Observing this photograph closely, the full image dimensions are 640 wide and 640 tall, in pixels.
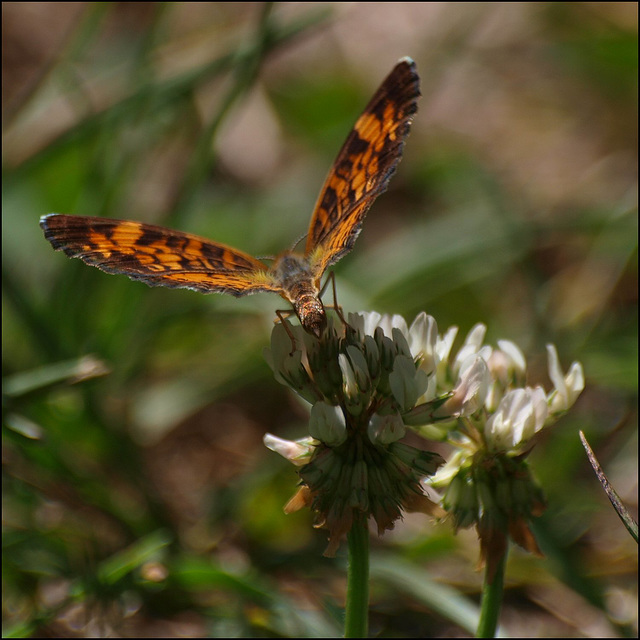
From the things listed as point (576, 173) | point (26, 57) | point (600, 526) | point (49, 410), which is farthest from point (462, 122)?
point (49, 410)

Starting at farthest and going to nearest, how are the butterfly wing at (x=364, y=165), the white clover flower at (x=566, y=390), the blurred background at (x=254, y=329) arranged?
the blurred background at (x=254, y=329) < the butterfly wing at (x=364, y=165) < the white clover flower at (x=566, y=390)

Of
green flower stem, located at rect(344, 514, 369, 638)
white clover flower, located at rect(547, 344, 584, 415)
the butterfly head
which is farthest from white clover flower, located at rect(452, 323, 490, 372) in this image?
green flower stem, located at rect(344, 514, 369, 638)

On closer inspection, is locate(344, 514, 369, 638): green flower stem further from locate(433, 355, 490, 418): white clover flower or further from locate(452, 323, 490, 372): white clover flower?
locate(452, 323, 490, 372): white clover flower

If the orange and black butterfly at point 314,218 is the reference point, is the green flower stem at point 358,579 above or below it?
below

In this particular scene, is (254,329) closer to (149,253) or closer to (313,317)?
(149,253)

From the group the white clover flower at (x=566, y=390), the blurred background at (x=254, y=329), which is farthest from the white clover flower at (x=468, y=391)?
the blurred background at (x=254, y=329)

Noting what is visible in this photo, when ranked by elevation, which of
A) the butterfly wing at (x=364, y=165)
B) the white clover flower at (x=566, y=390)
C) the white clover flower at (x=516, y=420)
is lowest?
the white clover flower at (x=516, y=420)

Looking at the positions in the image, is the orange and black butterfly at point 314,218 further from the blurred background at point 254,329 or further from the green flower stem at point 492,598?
the green flower stem at point 492,598
